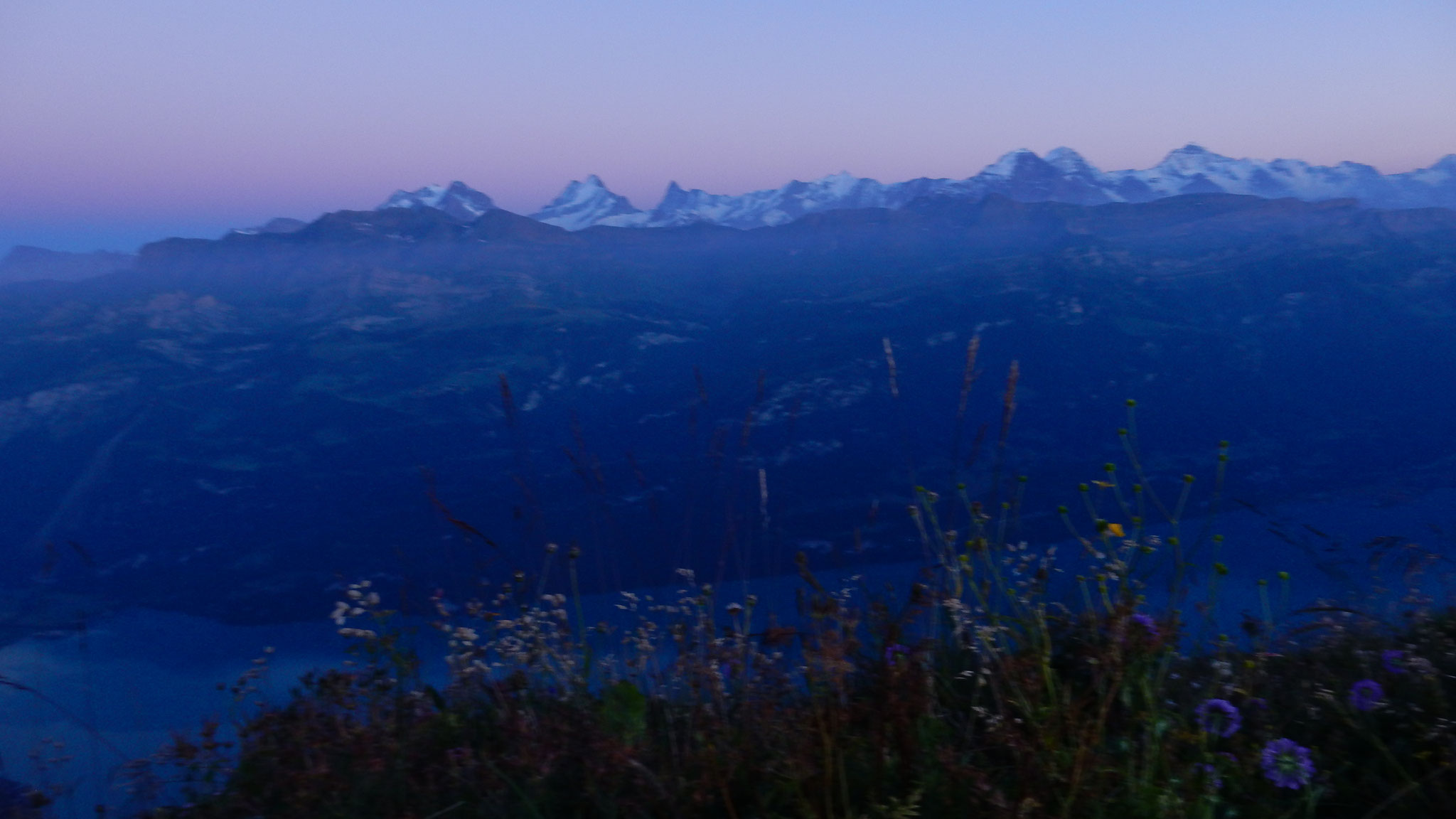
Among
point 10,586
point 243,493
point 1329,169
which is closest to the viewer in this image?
point 10,586

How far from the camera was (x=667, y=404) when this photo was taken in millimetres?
15695

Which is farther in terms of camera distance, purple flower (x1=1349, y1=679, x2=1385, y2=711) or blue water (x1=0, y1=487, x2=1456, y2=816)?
blue water (x1=0, y1=487, x2=1456, y2=816)

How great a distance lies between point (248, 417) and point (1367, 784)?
62.9ft

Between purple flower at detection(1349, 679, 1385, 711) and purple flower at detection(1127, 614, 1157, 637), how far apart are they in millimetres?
476

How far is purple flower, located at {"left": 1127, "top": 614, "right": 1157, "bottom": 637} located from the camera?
7.16 ft

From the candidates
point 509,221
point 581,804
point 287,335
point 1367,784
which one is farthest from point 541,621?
point 509,221

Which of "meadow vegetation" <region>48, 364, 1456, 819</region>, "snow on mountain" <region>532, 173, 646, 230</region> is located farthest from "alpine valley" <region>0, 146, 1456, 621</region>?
"snow on mountain" <region>532, 173, 646, 230</region>

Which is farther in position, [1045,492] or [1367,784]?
[1045,492]

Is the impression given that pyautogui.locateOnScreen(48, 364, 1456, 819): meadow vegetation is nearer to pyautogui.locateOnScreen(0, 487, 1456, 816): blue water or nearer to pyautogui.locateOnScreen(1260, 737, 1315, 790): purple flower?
pyautogui.locateOnScreen(1260, 737, 1315, 790): purple flower

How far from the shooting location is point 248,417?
1738cm

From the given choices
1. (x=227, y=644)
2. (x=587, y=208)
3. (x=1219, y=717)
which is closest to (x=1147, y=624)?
(x=1219, y=717)

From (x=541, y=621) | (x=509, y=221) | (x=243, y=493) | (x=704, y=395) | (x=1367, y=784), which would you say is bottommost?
(x=243, y=493)

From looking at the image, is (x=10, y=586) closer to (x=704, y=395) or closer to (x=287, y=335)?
(x=704, y=395)

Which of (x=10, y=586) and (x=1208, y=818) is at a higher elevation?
(x=1208, y=818)
